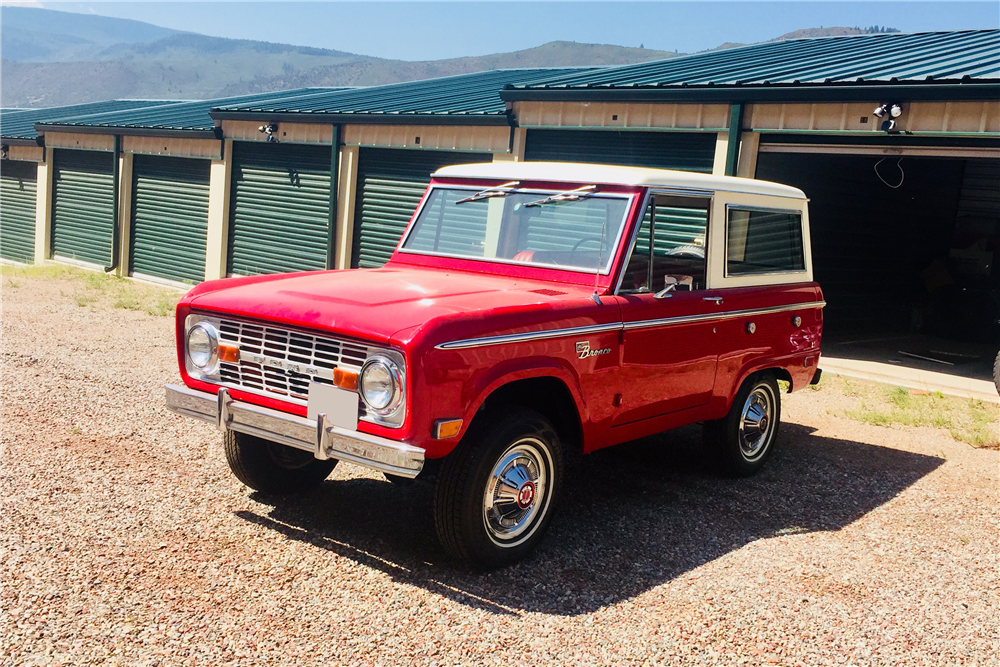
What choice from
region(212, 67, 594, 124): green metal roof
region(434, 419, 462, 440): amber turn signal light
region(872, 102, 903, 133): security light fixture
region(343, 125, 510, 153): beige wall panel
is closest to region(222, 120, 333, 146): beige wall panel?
region(212, 67, 594, 124): green metal roof

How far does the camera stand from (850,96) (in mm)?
9828

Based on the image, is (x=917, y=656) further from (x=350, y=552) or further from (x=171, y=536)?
(x=171, y=536)

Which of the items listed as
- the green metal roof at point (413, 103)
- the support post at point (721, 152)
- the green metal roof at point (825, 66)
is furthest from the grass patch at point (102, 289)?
the support post at point (721, 152)

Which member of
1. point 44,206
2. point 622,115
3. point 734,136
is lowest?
point 44,206

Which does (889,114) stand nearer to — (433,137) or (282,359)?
(433,137)

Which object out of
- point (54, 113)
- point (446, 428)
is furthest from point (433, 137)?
point (54, 113)

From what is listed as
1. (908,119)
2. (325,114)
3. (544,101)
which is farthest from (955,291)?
(325,114)

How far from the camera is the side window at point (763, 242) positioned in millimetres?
5785

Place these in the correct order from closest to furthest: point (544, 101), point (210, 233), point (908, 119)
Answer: point (908, 119) < point (544, 101) < point (210, 233)

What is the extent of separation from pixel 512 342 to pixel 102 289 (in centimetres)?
1358

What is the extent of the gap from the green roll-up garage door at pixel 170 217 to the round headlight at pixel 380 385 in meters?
14.5

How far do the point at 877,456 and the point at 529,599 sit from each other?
421 centimetres

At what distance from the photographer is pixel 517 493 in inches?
173

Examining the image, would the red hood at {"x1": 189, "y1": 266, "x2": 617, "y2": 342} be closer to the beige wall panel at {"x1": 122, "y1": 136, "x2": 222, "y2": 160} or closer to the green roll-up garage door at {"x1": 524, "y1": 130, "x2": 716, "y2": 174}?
the green roll-up garage door at {"x1": 524, "y1": 130, "x2": 716, "y2": 174}
